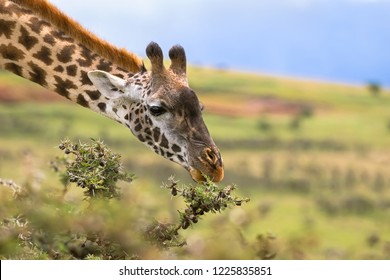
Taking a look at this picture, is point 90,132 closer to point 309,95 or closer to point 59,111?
point 59,111

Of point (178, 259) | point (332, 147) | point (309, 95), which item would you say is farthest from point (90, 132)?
point (178, 259)

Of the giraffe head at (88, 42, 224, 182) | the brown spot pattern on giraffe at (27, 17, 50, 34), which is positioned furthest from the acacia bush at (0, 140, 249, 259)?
the brown spot pattern on giraffe at (27, 17, 50, 34)

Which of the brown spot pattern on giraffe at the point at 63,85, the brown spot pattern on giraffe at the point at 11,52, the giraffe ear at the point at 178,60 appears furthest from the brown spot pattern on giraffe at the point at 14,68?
the giraffe ear at the point at 178,60

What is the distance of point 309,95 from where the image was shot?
116 m

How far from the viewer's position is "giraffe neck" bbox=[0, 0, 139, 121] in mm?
13289

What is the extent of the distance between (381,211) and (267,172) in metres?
11.2

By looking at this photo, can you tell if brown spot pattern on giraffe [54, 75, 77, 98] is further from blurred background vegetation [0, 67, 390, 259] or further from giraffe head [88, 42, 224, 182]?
blurred background vegetation [0, 67, 390, 259]

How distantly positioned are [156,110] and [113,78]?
0.75m

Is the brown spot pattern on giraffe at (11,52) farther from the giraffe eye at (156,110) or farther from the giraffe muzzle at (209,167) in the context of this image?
the giraffe muzzle at (209,167)

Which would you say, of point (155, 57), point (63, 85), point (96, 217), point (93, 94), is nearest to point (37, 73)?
point (63, 85)

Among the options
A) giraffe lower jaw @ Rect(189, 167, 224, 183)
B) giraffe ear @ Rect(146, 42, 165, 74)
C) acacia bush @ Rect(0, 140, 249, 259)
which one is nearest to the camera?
acacia bush @ Rect(0, 140, 249, 259)

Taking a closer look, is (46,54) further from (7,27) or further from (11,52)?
(7,27)

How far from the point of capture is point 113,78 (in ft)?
41.4

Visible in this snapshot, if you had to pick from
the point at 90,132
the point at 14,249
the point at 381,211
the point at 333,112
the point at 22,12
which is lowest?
the point at 14,249
